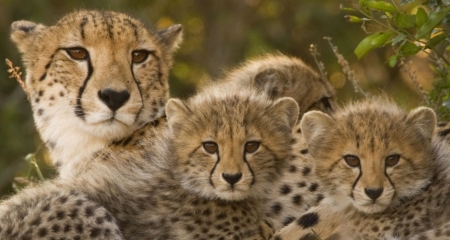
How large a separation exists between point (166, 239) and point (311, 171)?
3.33 feet

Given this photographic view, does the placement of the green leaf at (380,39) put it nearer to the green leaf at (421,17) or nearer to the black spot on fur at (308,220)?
the green leaf at (421,17)

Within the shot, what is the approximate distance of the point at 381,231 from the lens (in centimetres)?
475

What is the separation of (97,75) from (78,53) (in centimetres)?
22

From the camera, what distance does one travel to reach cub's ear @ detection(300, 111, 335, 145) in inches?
196

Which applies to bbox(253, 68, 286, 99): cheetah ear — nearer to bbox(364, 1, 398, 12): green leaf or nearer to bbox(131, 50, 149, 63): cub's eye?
bbox(131, 50, 149, 63): cub's eye

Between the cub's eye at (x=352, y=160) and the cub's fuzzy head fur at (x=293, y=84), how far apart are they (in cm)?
167

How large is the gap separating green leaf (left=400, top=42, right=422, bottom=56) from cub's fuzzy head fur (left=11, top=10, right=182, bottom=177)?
1.48 metres

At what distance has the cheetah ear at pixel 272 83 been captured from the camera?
21.4 ft

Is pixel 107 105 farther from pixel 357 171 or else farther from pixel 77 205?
pixel 357 171

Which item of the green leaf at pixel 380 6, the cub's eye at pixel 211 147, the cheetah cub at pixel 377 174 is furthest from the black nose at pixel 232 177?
the green leaf at pixel 380 6

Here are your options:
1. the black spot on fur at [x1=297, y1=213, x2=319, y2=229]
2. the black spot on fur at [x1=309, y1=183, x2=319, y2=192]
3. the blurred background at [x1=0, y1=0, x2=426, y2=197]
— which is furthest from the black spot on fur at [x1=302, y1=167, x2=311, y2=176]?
the blurred background at [x1=0, y1=0, x2=426, y2=197]

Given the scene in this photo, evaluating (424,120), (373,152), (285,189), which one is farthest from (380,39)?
(285,189)

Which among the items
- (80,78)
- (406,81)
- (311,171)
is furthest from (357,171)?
(406,81)

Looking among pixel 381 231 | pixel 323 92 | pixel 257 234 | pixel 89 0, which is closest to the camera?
pixel 381 231
